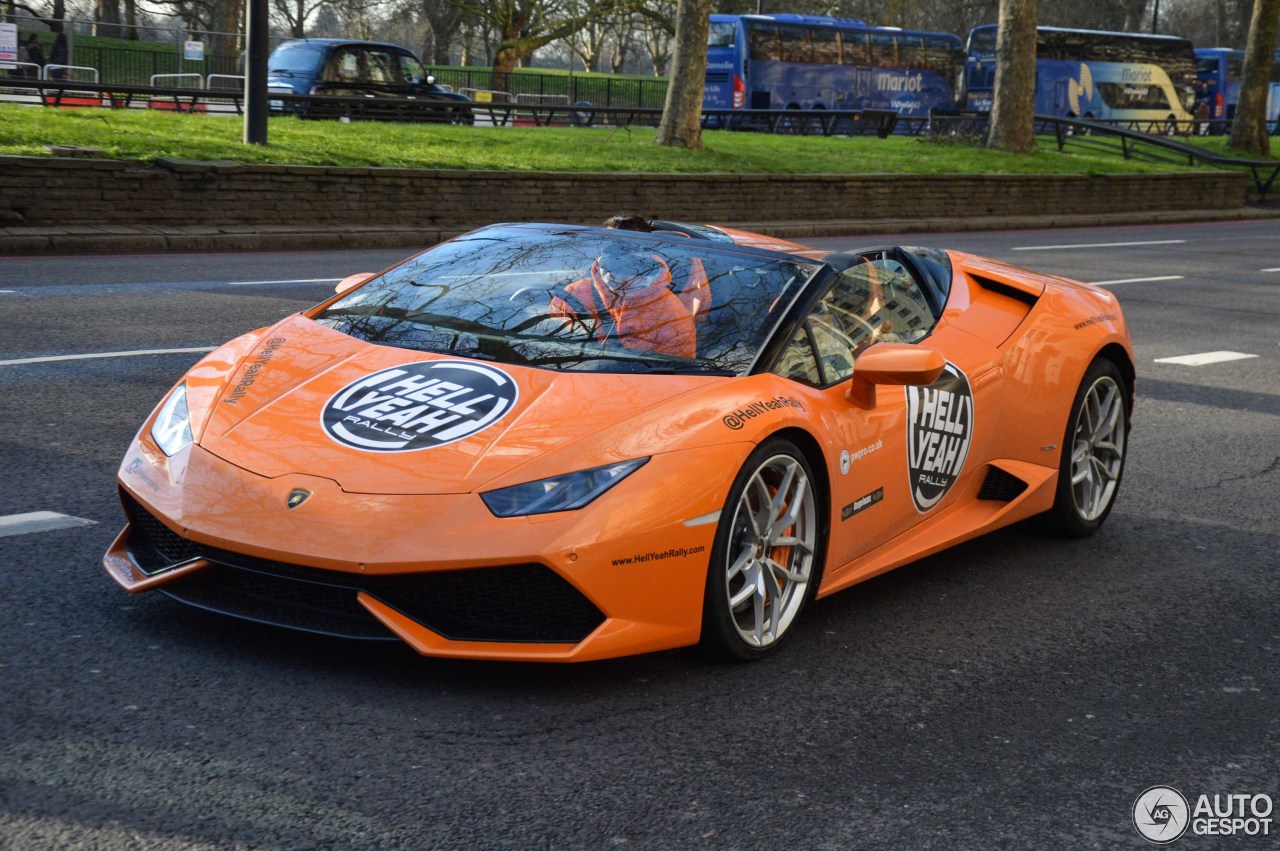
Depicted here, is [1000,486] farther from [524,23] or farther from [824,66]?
[524,23]

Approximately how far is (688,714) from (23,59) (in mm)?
35720

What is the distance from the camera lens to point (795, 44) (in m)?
44.4

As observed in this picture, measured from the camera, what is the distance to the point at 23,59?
34.9m

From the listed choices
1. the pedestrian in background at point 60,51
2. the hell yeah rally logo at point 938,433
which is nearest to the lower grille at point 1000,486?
the hell yeah rally logo at point 938,433

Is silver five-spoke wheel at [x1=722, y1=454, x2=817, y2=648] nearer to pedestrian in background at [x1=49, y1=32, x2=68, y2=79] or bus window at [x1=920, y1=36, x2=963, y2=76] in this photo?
pedestrian in background at [x1=49, y1=32, x2=68, y2=79]

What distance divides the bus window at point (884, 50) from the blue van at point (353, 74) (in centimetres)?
2165

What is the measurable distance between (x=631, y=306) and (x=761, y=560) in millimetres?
993

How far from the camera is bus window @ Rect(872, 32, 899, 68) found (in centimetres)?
4612

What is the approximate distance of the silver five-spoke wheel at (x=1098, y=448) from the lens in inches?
231

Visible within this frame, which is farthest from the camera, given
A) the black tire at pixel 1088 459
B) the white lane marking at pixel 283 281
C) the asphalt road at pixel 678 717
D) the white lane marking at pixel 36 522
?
the white lane marking at pixel 283 281

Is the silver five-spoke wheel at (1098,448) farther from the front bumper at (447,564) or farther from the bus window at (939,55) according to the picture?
the bus window at (939,55)

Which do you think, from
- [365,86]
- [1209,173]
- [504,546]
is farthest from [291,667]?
[1209,173]

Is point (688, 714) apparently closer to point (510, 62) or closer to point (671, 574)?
point (671, 574)
